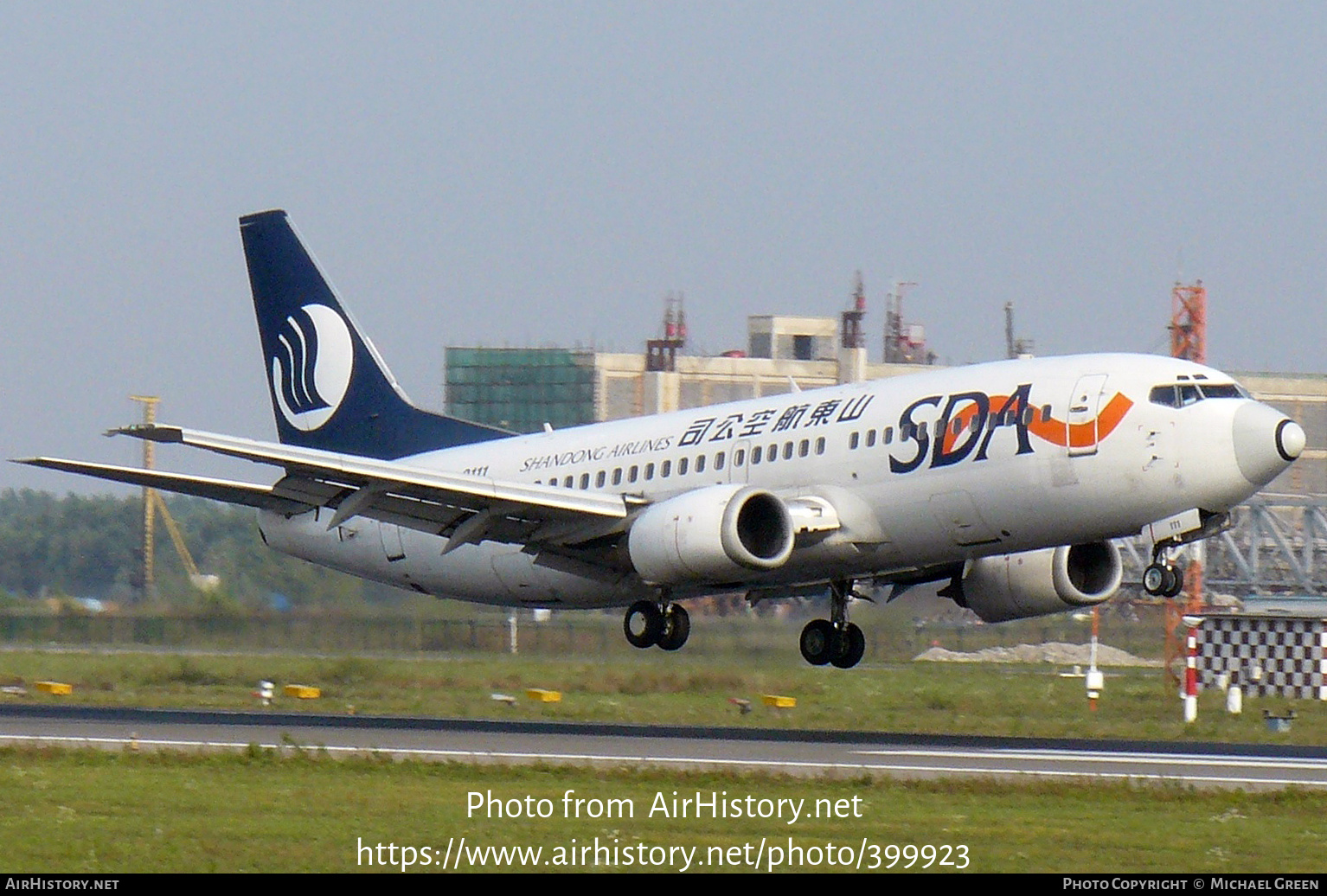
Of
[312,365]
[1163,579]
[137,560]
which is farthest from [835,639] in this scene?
[137,560]

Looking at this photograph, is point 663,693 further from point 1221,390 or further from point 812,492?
point 1221,390

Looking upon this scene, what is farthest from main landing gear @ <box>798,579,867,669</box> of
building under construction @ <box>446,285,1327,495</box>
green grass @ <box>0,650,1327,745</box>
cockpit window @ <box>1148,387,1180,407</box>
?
building under construction @ <box>446,285,1327,495</box>

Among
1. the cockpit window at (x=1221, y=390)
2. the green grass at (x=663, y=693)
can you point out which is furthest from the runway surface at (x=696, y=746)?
the cockpit window at (x=1221, y=390)

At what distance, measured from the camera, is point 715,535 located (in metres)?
26.1

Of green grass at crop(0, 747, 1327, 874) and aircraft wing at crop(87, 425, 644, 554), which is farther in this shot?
aircraft wing at crop(87, 425, 644, 554)

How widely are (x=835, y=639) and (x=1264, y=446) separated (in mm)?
8169

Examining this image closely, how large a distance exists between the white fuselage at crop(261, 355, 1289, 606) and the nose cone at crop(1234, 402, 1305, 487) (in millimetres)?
29

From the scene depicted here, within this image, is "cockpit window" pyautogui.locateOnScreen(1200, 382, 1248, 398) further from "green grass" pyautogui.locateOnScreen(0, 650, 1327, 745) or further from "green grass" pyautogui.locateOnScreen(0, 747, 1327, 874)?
"green grass" pyautogui.locateOnScreen(0, 747, 1327, 874)

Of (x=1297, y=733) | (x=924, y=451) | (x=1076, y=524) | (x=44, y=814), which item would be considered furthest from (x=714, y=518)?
(x=44, y=814)

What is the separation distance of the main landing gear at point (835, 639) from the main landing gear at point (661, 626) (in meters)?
2.09

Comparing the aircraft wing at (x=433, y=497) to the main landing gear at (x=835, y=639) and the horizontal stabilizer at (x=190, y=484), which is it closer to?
the horizontal stabilizer at (x=190, y=484)

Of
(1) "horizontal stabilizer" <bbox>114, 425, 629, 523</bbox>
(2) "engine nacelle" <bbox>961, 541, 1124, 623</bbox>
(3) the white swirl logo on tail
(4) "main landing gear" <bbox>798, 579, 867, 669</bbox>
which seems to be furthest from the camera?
(3) the white swirl logo on tail

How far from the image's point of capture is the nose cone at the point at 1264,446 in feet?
77.8

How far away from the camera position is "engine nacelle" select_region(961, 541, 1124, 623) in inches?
1140
